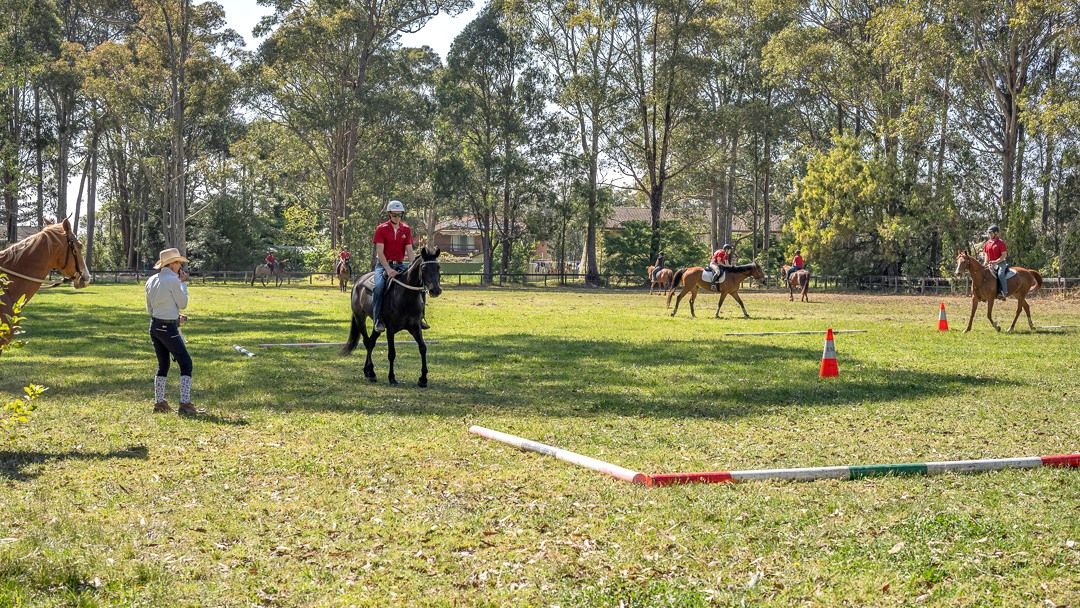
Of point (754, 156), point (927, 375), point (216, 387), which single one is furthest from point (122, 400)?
point (754, 156)

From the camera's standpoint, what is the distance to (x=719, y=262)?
29828 mm

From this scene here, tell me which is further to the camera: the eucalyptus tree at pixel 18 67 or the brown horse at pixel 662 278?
the brown horse at pixel 662 278

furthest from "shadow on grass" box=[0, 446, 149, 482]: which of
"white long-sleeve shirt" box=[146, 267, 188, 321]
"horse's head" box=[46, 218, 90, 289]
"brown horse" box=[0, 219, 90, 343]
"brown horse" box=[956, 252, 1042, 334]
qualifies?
"brown horse" box=[956, 252, 1042, 334]

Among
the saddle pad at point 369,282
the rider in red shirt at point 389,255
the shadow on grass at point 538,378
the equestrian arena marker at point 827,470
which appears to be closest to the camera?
the equestrian arena marker at point 827,470

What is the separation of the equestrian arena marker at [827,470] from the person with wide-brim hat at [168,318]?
475 centimetres

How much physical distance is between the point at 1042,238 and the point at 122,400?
4595cm

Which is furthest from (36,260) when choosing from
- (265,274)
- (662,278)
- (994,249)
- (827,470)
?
(265,274)

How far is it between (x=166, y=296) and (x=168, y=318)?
0.25 metres

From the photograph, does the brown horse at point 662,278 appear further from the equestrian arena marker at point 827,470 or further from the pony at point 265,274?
the equestrian arena marker at point 827,470

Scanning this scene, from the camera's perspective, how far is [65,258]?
38.2 feet

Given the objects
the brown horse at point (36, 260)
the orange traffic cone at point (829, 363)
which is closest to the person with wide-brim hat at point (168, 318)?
the brown horse at point (36, 260)

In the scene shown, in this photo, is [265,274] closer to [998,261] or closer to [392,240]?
[998,261]

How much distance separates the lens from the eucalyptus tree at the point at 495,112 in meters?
63.7

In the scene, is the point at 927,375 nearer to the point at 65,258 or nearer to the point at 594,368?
the point at 594,368
